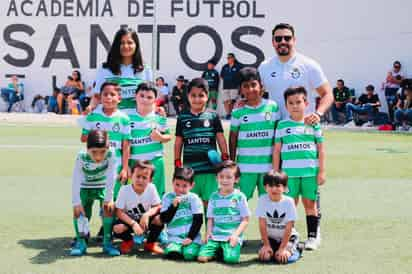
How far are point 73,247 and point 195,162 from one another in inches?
51.6

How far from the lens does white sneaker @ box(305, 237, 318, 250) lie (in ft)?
22.6

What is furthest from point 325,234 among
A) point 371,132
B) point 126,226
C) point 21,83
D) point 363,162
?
point 21,83

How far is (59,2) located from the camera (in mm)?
26000

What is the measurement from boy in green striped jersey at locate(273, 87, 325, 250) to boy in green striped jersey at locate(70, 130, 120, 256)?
1.49 metres

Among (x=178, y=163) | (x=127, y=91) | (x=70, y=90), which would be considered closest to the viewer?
(x=178, y=163)

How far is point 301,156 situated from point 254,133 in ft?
1.57

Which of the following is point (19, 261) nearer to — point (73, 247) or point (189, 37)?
point (73, 247)

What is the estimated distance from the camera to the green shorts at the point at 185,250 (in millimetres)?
6473

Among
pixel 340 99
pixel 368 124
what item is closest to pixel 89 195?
pixel 368 124

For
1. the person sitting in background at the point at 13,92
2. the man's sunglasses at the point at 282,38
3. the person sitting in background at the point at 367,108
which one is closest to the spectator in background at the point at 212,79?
the person sitting in background at the point at 367,108

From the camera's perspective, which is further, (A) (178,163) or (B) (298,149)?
(A) (178,163)

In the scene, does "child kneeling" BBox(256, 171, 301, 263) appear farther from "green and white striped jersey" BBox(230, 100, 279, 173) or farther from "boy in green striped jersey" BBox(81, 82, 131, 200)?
"boy in green striped jersey" BBox(81, 82, 131, 200)

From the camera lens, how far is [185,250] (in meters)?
6.51

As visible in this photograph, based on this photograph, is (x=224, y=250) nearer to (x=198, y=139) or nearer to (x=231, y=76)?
(x=198, y=139)
